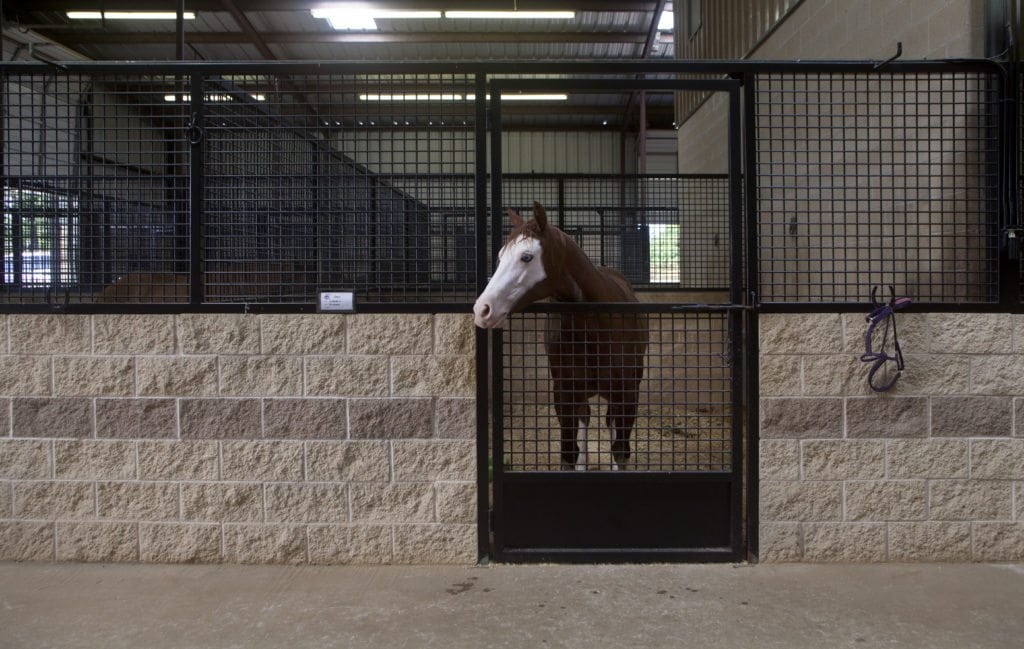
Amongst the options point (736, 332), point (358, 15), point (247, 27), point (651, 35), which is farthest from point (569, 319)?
point (247, 27)

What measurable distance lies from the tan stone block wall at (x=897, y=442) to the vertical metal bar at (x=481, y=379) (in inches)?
53.2

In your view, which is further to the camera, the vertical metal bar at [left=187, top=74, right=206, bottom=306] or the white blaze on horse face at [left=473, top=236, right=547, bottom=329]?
the vertical metal bar at [left=187, top=74, right=206, bottom=306]

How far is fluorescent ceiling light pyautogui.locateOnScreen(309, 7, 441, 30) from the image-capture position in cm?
1213

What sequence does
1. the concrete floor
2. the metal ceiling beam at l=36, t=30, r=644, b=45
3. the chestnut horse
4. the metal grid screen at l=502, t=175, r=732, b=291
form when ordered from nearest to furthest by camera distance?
the concrete floor
the chestnut horse
the metal grid screen at l=502, t=175, r=732, b=291
the metal ceiling beam at l=36, t=30, r=644, b=45

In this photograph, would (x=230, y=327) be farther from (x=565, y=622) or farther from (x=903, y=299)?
(x=903, y=299)

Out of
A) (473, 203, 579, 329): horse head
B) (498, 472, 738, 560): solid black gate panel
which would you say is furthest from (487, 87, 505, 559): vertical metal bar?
(473, 203, 579, 329): horse head

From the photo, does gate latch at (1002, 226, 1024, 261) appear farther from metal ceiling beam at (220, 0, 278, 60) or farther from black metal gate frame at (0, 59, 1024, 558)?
metal ceiling beam at (220, 0, 278, 60)

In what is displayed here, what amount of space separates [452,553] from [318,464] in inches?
30.9

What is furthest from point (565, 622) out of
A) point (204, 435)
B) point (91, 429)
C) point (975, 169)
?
point (975, 169)

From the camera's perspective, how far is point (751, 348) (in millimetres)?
3578

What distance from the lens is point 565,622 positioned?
2949mm

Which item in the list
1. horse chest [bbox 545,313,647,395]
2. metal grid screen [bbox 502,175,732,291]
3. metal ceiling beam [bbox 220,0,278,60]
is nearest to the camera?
horse chest [bbox 545,313,647,395]

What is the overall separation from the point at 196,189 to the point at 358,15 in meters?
11.2

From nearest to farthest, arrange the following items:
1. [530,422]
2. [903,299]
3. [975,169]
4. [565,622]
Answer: [565,622]
[903,299]
[975,169]
[530,422]
